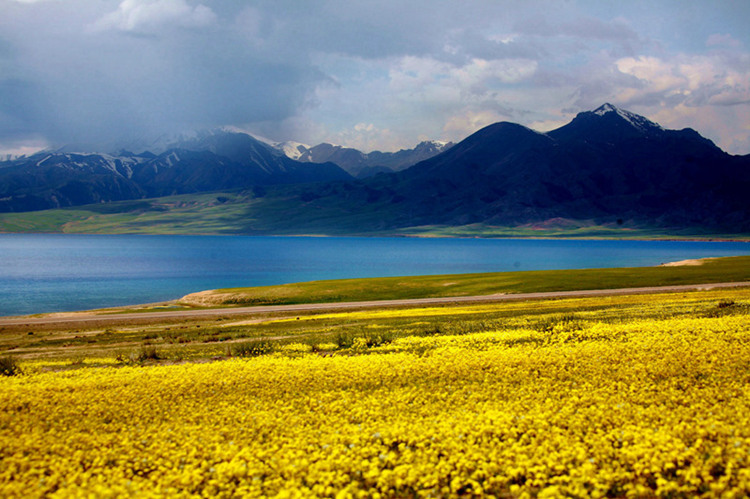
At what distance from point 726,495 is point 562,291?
205 ft

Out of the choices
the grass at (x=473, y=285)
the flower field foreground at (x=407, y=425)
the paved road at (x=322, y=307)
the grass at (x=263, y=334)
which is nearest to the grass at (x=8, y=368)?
the grass at (x=263, y=334)

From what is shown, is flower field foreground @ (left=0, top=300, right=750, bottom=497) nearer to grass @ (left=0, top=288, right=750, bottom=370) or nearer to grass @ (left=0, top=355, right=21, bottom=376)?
grass @ (left=0, top=355, right=21, bottom=376)

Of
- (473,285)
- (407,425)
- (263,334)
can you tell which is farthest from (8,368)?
(473,285)

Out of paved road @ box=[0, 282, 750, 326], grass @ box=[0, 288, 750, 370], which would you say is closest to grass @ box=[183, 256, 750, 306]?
paved road @ box=[0, 282, 750, 326]

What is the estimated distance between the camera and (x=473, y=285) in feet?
254

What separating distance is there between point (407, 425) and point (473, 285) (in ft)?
213

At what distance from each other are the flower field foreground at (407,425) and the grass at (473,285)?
50467 millimetres

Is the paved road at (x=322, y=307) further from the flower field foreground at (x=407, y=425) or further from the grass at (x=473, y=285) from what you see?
the flower field foreground at (x=407, y=425)

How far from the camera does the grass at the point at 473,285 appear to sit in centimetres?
7188

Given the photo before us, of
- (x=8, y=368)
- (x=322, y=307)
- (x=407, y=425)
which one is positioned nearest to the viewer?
(x=407, y=425)

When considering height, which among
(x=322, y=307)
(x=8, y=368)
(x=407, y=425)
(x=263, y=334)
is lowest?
(x=322, y=307)

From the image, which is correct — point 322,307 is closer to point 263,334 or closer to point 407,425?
point 263,334

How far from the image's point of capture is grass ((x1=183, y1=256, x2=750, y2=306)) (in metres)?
71.9

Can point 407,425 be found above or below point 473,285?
above
